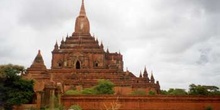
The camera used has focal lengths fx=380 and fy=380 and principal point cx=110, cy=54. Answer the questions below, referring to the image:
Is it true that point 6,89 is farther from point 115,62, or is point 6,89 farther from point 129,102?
point 115,62

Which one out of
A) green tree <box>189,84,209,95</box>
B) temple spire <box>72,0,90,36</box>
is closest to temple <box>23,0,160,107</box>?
temple spire <box>72,0,90,36</box>

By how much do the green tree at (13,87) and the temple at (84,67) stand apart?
39.7ft

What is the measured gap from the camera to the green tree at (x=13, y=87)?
3031cm

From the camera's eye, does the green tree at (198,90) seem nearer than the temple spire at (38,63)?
Yes

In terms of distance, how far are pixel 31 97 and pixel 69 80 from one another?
52.9ft

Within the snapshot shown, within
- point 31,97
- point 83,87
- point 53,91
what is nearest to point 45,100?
point 53,91

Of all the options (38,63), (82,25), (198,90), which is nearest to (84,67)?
(38,63)

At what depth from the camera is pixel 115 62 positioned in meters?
57.8

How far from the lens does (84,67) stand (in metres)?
51.9

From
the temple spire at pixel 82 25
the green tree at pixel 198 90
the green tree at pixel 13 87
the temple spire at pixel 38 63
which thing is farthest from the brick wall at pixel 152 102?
the temple spire at pixel 82 25

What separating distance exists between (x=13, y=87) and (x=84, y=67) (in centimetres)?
2111

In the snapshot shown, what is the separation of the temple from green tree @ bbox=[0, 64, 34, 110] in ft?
39.7

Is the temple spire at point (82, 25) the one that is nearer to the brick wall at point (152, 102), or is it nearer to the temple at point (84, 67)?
the temple at point (84, 67)

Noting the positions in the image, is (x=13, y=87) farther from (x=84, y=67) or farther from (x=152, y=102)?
(x=84, y=67)
